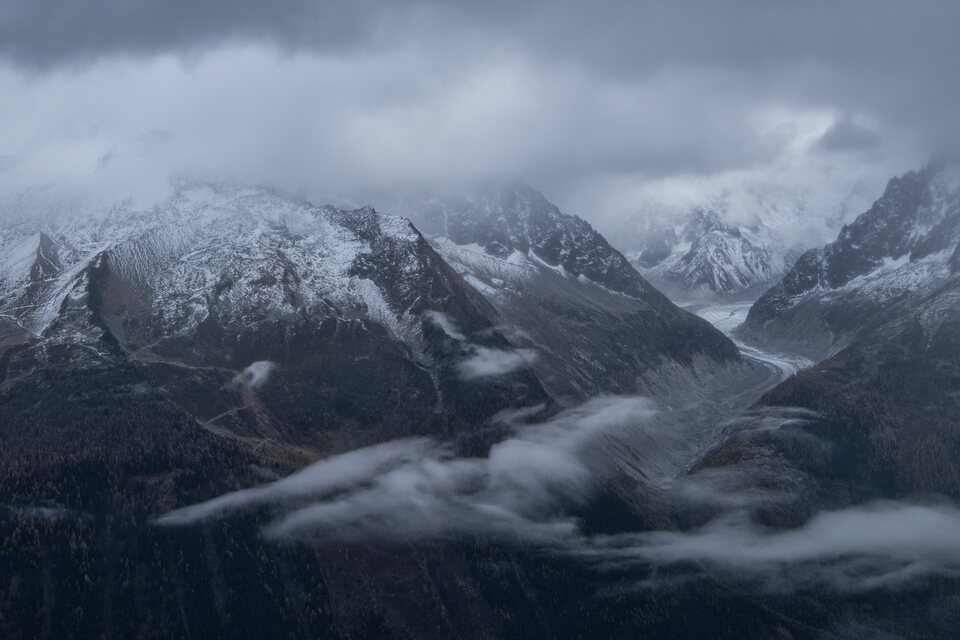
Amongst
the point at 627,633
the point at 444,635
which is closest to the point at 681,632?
the point at 627,633

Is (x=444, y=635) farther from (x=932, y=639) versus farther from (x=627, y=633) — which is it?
(x=932, y=639)

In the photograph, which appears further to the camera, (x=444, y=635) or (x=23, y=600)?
(x=444, y=635)

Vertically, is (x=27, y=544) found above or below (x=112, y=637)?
above

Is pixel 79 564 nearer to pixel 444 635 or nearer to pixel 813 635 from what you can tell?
pixel 444 635

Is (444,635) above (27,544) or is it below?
below

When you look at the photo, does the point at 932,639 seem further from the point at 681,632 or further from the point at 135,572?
the point at 135,572

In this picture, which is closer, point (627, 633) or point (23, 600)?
point (23, 600)

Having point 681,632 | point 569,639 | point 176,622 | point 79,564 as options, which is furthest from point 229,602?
point 681,632
